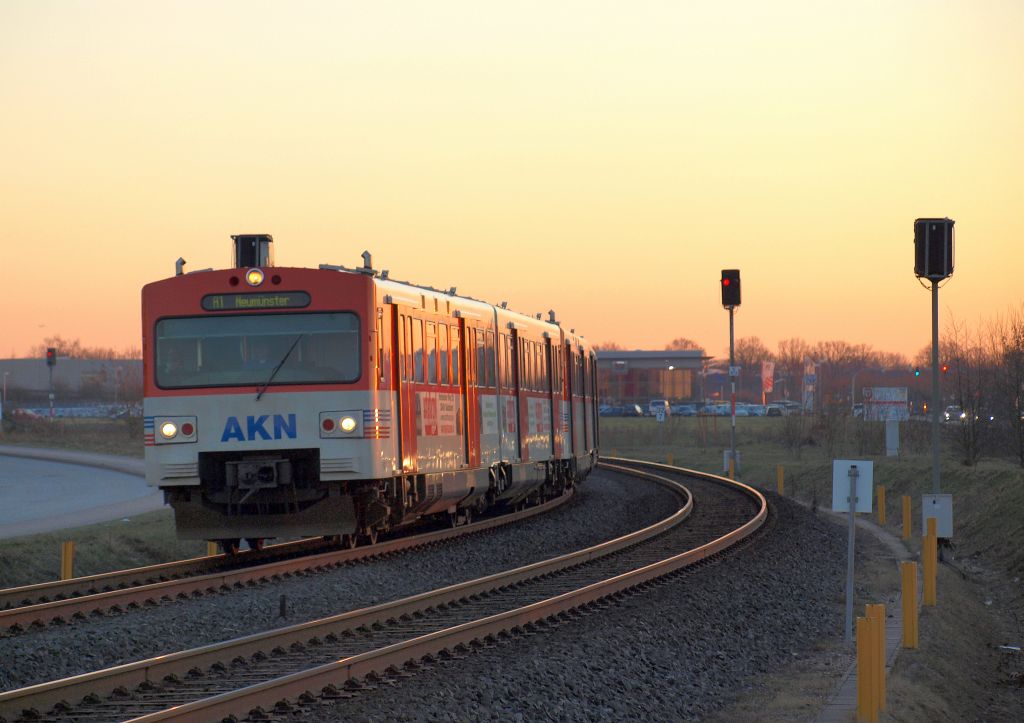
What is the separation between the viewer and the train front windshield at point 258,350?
16719mm

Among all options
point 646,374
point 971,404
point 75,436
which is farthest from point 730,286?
point 646,374

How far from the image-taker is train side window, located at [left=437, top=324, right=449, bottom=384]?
19.9 metres

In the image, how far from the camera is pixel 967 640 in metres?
14.9

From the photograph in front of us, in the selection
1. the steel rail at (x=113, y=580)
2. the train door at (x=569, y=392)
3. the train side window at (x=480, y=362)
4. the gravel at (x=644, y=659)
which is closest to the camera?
the gravel at (x=644, y=659)

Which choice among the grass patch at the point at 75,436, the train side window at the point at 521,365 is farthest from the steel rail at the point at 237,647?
the grass patch at the point at 75,436

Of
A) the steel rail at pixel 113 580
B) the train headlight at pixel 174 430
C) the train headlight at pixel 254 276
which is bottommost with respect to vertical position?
the steel rail at pixel 113 580

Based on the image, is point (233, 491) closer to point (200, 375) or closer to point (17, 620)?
point (200, 375)

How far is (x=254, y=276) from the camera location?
1688cm

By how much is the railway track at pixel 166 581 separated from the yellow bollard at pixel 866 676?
6992mm

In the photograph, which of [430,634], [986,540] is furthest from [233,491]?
[986,540]

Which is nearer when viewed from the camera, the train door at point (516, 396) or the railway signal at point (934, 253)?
the railway signal at point (934, 253)

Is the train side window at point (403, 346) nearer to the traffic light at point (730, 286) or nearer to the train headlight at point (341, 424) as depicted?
the train headlight at point (341, 424)

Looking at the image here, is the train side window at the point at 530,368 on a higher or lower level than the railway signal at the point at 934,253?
lower

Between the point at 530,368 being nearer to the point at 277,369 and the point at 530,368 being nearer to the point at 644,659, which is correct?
the point at 277,369
